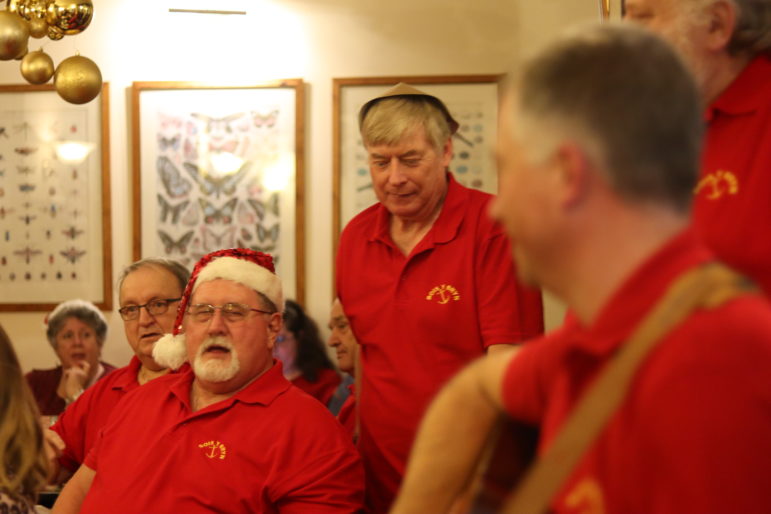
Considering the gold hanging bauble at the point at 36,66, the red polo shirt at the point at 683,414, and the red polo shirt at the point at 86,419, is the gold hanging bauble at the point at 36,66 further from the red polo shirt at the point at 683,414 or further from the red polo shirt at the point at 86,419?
the red polo shirt at the point at 683,414

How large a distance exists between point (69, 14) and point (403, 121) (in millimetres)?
1101

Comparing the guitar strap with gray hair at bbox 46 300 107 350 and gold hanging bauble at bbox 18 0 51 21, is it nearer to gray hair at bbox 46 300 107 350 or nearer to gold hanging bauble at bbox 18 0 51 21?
gold hanging bauble at bbox 18 0 51 21

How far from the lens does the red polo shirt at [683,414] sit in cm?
77

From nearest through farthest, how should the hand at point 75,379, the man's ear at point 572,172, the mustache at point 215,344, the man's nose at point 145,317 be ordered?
the man's ear at point 572,172 < the mustache at point 215,344 < the man's nose at point 145,317 < the hand at point 75,379

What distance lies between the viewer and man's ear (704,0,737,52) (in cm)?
141

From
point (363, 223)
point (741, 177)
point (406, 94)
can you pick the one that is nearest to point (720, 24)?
point (741, 177)

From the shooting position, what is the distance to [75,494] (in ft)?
8.01

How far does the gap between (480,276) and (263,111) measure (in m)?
2.66

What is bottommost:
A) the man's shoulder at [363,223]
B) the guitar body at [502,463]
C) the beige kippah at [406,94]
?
the guitar body at [502,463]

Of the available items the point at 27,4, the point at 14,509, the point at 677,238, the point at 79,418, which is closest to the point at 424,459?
the point at 677,238

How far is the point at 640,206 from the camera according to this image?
88 cm

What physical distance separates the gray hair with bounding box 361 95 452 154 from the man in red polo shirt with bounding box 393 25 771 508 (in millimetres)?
1398

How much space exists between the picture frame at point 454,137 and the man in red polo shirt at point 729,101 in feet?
9.96

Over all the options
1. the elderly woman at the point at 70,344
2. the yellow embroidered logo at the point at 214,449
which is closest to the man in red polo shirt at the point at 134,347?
the yellow embroidered logo at the point at 214,449
